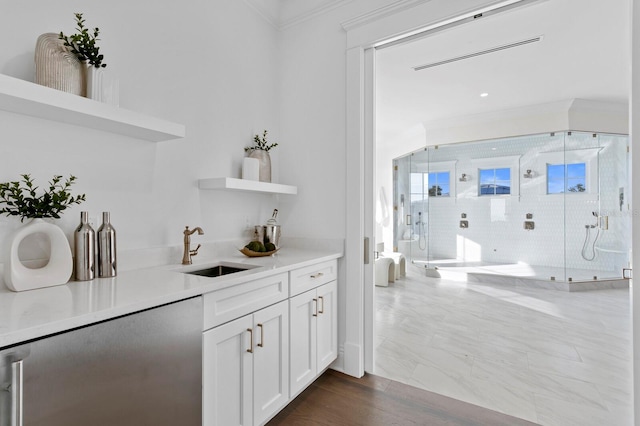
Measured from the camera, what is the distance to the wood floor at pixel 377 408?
1.68m

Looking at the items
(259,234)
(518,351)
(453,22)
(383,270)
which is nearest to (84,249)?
(259,234)

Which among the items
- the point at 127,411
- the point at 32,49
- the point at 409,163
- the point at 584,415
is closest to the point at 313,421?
the point at 127,411

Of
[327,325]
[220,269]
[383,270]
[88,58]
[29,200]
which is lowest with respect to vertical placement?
[383,270]

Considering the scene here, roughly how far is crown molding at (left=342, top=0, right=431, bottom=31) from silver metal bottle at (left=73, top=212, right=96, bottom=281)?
82.2 inches

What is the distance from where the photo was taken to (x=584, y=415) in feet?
5.74

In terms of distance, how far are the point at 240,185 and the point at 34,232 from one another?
3.41 feet

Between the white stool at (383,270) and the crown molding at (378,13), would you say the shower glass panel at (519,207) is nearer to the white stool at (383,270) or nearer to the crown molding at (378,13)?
the white stool at (383,270)

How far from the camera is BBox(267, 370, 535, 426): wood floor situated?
1.68 m

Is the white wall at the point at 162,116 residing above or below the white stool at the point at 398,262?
above

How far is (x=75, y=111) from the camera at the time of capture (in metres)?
1.18

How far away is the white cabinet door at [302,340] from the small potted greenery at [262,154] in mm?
987

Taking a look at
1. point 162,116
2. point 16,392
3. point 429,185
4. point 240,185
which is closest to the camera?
point 16,392

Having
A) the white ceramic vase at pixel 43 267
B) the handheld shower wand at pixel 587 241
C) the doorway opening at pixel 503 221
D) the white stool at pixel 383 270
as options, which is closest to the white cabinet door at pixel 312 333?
the doorway opening at pixel 503 221

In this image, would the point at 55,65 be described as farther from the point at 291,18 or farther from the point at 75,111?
the point at 291,18
